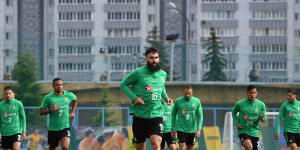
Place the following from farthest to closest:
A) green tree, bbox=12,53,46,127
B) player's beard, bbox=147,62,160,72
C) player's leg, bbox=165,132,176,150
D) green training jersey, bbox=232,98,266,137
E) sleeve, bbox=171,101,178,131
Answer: green tree, bbox=12,53,46,127 < player's leg, bbox=165,132,176,150 < sleeve, bbox=171,101,178,131 < green training jersey, bbox=232,98,266,137 < player's beard, bbox=147,62,160,72

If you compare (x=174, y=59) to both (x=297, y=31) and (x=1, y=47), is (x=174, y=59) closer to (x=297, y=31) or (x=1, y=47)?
(x=1, y=47)

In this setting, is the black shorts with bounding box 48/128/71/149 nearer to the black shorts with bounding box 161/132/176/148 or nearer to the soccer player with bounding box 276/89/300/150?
the black shorts with bounding box 161/132/176/148

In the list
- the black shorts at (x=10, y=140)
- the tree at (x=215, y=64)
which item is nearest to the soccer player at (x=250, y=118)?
the black shorts at (x=10, y=140)

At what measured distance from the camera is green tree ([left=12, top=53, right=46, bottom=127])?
45312mm

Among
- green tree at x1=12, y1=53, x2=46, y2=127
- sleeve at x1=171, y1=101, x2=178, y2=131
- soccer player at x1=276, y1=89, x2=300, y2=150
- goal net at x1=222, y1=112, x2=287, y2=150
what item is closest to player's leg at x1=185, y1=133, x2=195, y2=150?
sleeve at x1=171, y1=101, x2=178, y2=131

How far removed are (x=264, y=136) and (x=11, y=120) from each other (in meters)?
8.85

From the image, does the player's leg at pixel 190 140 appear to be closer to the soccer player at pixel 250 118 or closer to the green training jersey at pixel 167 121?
the green training jersey at pixel 167 121

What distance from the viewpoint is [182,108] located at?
Result: 797 inches

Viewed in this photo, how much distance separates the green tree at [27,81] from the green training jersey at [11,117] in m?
26.1

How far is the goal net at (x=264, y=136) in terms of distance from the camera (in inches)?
930

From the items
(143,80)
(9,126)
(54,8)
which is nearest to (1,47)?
(9,126)

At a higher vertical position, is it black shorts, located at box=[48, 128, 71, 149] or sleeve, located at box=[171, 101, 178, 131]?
sleeve, located at box=[171, 101, 178, 131]

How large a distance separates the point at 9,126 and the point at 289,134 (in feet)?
24.2

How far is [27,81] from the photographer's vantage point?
49469mm
